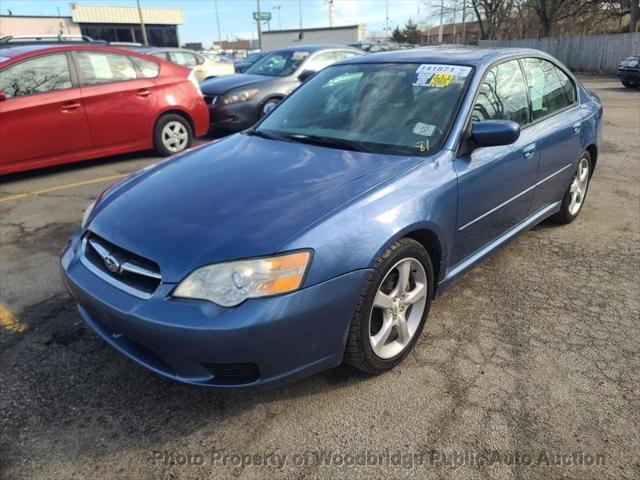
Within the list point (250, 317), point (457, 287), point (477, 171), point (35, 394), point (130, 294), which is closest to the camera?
point (250, 317)

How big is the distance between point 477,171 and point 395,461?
1630 millimetres

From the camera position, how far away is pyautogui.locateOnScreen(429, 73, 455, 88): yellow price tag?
10.0 feet

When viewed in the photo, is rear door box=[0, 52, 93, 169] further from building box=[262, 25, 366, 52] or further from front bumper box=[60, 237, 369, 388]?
building box=[262, 25, 366, 52]

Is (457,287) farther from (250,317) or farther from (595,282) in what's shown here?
(250,317)

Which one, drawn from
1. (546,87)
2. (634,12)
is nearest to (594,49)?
(634,12)

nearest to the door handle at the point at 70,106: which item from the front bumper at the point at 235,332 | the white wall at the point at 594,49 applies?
the front bumper at the point at 235,332

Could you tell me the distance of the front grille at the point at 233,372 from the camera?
80.0 inches

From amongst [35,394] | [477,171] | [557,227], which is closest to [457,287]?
[477,171]

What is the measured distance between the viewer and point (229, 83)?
8.38 m

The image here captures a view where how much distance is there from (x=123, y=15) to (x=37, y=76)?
47980 millimetres

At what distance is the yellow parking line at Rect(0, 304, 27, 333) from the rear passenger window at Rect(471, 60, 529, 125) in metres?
2.96

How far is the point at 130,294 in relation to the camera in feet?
7.00

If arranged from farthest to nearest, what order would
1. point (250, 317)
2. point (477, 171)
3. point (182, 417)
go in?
1. point (477, 171)
2. point (182, 417)
3. point (250, 317)

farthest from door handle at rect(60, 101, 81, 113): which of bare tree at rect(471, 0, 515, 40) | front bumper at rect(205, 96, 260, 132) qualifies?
bare tree at rect(471, 0, 515, 40)
